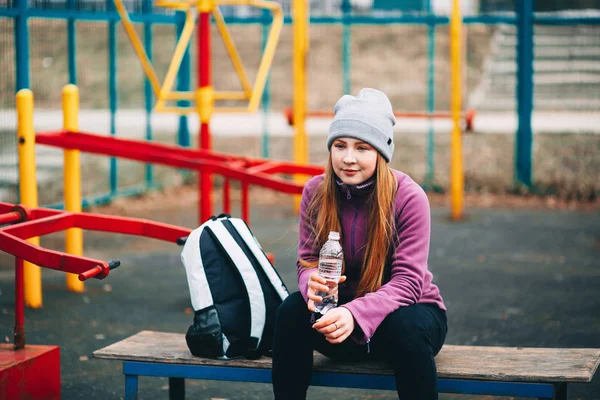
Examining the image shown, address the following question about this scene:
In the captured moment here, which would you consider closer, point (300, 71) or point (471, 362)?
point (471, 362)

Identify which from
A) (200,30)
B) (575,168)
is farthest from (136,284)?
(575,168)

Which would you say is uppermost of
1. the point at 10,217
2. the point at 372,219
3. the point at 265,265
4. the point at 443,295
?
the point at 372,219

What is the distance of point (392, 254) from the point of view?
3223 mm

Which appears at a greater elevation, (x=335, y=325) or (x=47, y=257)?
(x=47, y=257)

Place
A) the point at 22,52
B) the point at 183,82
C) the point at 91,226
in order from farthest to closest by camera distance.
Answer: the point at 183,82
the point at 22,52
the point at 91,226

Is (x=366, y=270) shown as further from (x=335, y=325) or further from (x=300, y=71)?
(x=300, y=71)

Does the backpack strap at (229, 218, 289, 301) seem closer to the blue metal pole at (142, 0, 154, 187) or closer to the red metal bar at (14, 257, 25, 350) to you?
the red metal bar at (14, 257, 25, 350)

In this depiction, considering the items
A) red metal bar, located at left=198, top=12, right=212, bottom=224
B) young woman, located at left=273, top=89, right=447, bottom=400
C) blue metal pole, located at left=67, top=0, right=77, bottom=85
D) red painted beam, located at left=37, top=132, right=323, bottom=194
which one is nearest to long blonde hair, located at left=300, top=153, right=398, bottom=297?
young woman, located at left=273, top=89, right=447, bottom=400

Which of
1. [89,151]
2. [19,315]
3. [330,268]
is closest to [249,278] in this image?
[330,268]

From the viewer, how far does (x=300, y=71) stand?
9492mm

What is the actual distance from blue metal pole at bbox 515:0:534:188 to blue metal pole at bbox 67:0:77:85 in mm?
4854

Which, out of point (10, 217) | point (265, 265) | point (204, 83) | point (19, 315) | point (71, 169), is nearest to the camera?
point (265, 265)

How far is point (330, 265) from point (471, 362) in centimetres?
58

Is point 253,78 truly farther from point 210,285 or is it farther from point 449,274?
point 210,285
